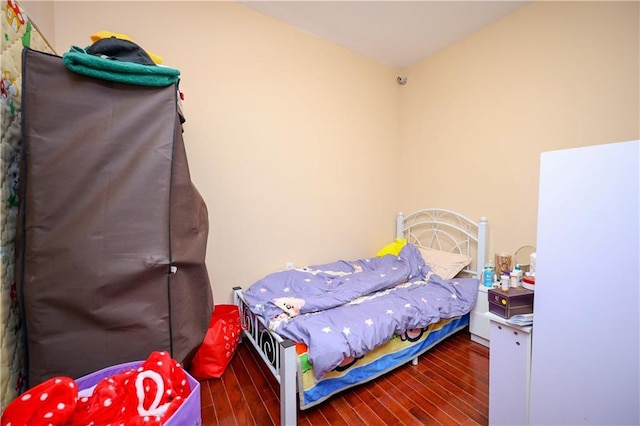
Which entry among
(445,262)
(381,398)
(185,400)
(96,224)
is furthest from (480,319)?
(96,224)

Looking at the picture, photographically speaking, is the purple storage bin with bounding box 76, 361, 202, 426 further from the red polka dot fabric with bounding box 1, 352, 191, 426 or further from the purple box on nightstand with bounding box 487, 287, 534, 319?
the purple box on nightstand with bounding box 487, 287, 534, 319

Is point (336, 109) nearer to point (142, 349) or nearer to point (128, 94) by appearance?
point (128, 94)

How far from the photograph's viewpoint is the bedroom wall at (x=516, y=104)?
5.74 ft

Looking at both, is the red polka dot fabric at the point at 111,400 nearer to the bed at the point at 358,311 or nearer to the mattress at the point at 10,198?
the mattress at the point at 10,198

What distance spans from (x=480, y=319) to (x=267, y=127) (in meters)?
2.55

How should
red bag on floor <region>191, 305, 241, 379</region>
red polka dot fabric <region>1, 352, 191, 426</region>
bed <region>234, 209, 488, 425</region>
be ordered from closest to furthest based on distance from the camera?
red polka dot fabric <region>1, 352, 191, 426</region>, bed <region>234, 209, 488, 425</region>, red bag on floor <region>191, 305, 241, 379</region>

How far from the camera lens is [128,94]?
99cm

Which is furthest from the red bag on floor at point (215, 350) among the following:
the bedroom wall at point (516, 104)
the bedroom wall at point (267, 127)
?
the bedroom wall at point (516, 104)

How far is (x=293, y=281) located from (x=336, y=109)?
6.14ft

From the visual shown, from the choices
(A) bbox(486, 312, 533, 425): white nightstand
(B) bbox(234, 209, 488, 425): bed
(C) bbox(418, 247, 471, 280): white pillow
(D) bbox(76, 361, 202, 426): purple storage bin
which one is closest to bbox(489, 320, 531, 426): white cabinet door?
(A) bbox(486, 312, 533, 425): white nightstand

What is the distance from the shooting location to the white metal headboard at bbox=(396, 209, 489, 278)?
95.3 inches

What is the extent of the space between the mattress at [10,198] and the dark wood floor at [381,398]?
2.93ft

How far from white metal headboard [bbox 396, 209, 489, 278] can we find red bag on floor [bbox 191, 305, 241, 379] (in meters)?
2.24

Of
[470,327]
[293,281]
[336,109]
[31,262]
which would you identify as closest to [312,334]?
[293,281]
